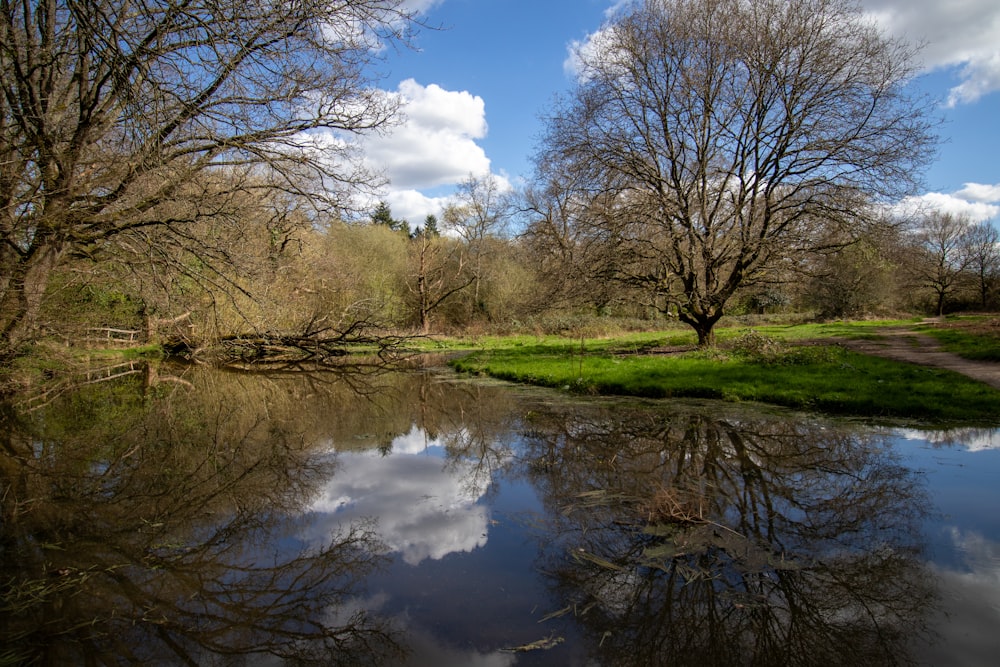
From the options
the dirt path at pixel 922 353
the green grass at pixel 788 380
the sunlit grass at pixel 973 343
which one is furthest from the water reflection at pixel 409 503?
the sunlit grass at pixel 973 343

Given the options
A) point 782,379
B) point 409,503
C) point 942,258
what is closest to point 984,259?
point 942,258

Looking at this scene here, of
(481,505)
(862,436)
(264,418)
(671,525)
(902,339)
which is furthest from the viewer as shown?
(902,339)

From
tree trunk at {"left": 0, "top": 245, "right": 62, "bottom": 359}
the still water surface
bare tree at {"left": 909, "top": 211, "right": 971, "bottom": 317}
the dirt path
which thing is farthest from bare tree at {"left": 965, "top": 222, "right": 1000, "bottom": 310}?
tree trunk at {"left": 0, "top": 245, "right": 62, "bottom": 359}

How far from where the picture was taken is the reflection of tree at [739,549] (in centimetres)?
306

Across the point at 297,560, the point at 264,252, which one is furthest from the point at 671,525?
the point at 264,252

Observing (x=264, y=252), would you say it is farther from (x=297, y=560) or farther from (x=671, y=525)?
(x=671, y=525)

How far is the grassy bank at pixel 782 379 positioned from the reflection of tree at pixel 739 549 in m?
2.19

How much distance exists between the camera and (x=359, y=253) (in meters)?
37.4

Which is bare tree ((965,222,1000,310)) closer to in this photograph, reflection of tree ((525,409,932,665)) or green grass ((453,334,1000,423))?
green grass ((453,334,1000,423))

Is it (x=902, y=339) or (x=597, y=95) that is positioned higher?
(x=597, y=95)

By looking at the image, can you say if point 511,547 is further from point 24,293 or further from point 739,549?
point 24,293

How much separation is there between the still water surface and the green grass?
105 centimetres

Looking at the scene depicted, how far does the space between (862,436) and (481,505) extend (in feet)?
18.0

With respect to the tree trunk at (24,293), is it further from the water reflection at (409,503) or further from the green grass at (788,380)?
the green grass at (788,380)
